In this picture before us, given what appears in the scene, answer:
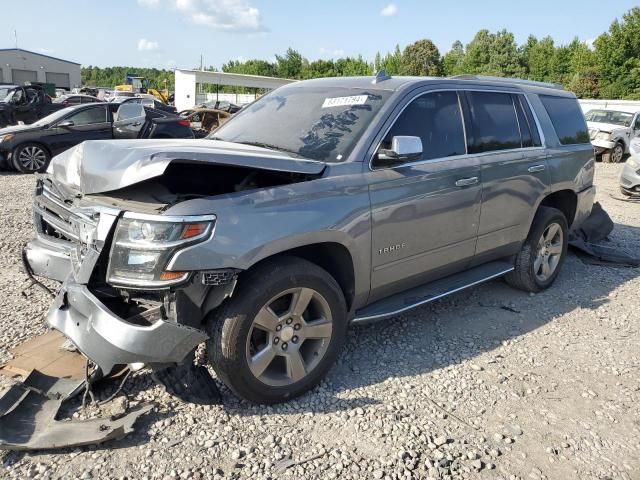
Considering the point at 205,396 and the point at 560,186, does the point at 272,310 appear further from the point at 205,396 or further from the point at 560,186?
the point at 560,186

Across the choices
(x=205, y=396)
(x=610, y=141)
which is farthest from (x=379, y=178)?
(x=610, y=141)

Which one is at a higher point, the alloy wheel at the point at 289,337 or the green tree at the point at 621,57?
the green tree at the point at 621,57

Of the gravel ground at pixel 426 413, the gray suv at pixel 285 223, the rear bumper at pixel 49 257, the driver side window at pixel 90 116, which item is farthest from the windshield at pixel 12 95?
the rear bumper at pixel 49 257

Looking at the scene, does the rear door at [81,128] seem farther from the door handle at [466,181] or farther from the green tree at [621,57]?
the green tree at [621,57]

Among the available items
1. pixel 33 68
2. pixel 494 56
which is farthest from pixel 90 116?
pixel 33 68

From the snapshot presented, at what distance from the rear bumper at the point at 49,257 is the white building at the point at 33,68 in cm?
6630

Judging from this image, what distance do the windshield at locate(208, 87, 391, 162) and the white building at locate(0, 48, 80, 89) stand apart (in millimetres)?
66032

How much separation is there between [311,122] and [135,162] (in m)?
1.47

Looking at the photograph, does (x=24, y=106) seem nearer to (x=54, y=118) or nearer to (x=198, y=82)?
(x=54, y=118)

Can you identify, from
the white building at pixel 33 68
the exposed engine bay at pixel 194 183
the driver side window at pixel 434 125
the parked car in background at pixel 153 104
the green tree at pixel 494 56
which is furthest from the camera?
the white building at pixel 33 68

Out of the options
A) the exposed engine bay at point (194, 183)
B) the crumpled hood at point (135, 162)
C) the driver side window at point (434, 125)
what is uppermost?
the driver side window at point (434, 125)

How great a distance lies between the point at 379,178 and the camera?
346cm

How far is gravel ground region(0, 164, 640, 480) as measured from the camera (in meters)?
2.70

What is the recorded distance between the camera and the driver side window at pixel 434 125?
377 cm
